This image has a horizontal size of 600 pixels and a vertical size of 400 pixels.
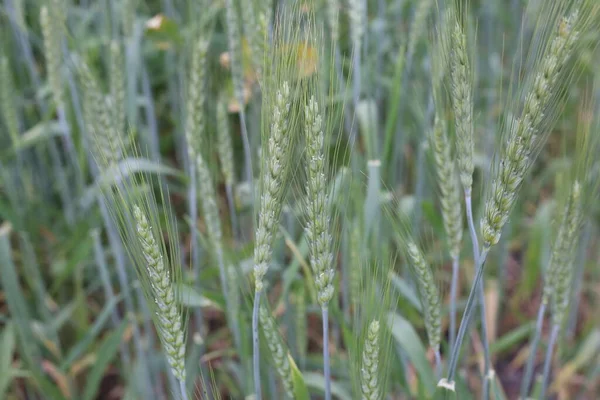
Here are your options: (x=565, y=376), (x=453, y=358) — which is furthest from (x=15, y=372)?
(x=565, y=376)

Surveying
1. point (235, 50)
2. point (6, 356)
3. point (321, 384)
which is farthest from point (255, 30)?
point (6, 356)

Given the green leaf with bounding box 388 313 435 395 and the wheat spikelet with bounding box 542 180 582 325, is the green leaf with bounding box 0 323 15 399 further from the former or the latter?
the wheat spikelet with bounding box 542 180 582 325

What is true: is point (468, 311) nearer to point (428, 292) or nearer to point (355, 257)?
point (428, 292)

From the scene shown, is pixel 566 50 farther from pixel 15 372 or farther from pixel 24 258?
pixel 24 258

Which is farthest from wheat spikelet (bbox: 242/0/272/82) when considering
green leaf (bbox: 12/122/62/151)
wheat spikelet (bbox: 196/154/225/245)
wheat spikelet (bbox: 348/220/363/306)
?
green leaf (bbox: 12/122/62/151)

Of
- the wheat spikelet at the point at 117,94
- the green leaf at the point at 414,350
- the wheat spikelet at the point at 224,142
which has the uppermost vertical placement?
the wheat spikelet at the point at 117,94

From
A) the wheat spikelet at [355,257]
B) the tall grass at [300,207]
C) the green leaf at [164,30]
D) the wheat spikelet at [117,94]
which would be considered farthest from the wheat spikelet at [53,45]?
the wheat spikelet at [355,257]

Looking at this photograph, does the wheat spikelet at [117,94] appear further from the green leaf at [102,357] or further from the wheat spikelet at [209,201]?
the green leaf at [102,357]
